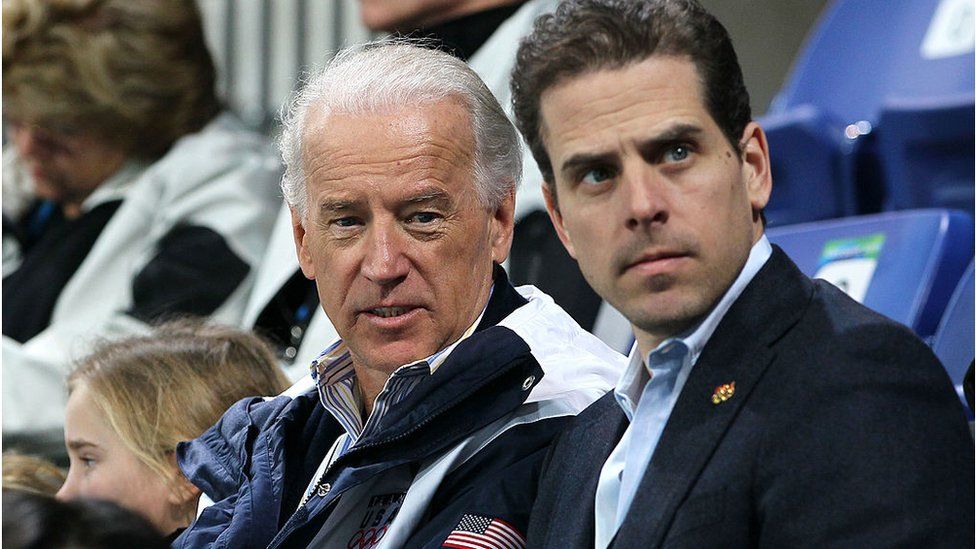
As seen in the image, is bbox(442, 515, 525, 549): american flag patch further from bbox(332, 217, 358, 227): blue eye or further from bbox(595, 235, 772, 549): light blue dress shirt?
bbox(332, 217, 358, 227): blue eye

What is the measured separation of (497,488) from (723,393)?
1.26ft

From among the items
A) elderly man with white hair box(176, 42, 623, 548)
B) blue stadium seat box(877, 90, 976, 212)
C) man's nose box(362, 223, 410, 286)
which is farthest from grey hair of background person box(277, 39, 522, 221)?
blue stadium seat box(877, 90, 976, 212)

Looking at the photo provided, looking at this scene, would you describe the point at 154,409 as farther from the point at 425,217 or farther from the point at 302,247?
the point at 425,217

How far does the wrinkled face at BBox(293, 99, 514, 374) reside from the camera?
1.81 m

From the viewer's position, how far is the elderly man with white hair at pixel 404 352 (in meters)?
1.71

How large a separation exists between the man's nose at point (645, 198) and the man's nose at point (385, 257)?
0.45 metres

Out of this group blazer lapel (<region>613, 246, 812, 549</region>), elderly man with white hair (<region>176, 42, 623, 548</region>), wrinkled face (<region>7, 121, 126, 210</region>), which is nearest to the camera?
blazer lapel (<region>613, 246, 812, 549</region>)

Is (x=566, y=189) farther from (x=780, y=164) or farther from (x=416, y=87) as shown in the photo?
(x=780, y=164)

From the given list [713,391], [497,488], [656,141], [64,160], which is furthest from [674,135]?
[64,160]

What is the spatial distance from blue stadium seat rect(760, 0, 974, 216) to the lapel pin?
51.9 inches

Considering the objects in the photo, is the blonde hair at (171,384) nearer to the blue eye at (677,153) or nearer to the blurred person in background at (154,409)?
the blurred person in background at (154,409)

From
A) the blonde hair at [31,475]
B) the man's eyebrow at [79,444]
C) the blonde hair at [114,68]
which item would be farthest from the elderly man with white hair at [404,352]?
the blonde hair at [114,68]

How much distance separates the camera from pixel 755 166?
1.50 meters

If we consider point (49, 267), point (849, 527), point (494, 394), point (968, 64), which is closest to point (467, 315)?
point (494, 394)
